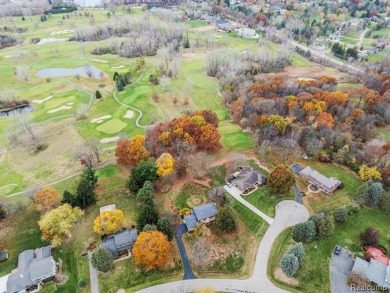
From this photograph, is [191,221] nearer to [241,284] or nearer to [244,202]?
[244,202]

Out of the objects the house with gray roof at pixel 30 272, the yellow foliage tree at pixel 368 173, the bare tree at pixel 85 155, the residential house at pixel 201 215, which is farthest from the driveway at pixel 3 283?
the yellow foliage tree at pixel 368 173

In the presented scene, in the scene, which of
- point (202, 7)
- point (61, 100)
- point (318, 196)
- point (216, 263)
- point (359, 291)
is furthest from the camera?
point (202, 7)

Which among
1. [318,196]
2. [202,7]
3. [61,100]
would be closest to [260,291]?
[318,196]

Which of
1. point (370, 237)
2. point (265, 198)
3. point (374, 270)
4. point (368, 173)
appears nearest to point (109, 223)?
point (265, 198)

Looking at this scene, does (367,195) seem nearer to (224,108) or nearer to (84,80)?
(224,108)

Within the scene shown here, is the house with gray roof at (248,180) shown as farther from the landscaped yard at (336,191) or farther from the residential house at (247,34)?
the residential house at (247,34)

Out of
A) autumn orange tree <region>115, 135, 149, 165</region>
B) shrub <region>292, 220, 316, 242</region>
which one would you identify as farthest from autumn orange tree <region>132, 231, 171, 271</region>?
shrub <region>292, 220, 316, 242</region>
